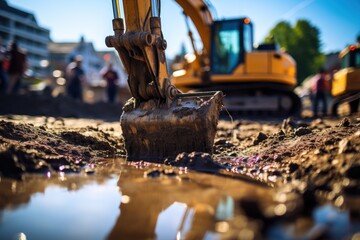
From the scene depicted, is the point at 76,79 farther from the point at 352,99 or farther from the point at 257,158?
the point at 257,158

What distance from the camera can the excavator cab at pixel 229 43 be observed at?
1018 centimetres

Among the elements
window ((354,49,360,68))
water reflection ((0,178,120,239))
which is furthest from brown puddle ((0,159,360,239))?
window ((354,49,360,68))

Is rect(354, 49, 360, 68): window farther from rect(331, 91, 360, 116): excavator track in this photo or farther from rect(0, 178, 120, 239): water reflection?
rect(0, 178, 120, 239): water reflection

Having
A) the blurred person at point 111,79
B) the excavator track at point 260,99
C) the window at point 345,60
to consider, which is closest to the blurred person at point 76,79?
the blurred person at point 111,79

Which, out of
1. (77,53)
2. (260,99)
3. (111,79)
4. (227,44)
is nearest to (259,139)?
(227,44)

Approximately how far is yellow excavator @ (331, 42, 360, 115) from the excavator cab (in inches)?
112

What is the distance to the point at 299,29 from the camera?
44.6m

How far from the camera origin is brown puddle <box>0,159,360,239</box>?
1564 millimetres

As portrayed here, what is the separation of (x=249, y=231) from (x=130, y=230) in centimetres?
64

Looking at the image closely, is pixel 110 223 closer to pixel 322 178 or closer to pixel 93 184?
pixel 93 184

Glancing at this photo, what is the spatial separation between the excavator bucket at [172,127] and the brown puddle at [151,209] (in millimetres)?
850

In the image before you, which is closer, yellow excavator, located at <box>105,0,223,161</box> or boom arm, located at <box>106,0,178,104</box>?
yellow excavator, located at <box>105,0,223,161</box>

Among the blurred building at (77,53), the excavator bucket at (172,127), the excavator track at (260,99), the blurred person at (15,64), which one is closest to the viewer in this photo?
the excavator bucket at (172,127)

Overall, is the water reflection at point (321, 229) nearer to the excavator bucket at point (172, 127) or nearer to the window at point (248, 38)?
the excavator bucket at point (172, 127)
